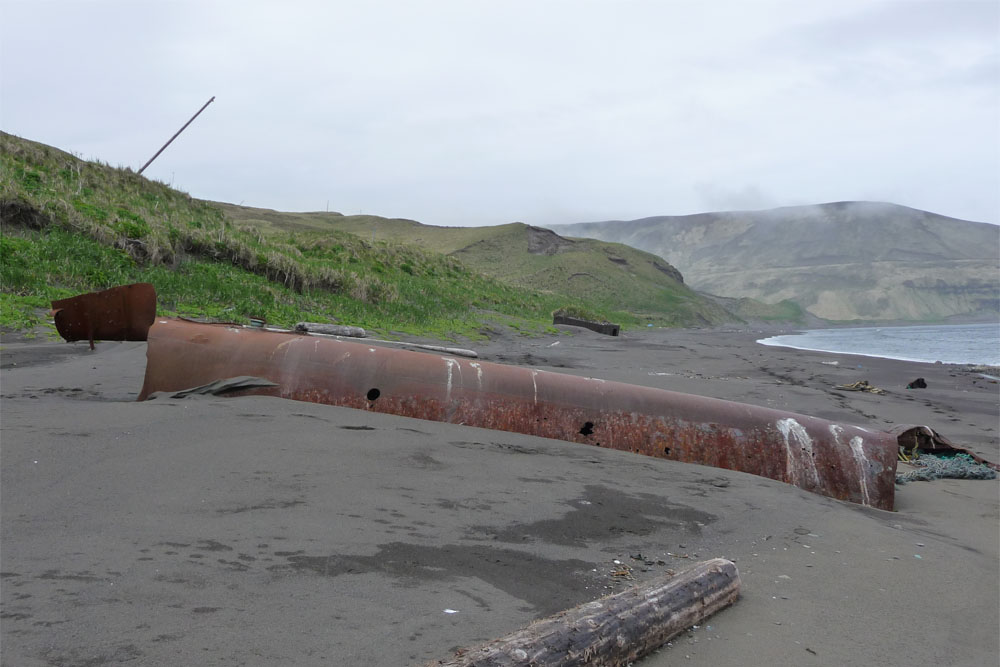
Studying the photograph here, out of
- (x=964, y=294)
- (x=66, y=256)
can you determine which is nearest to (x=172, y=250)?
(x=66, y=256)

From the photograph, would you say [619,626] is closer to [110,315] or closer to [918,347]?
[110,315]

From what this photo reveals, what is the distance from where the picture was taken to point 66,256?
9.30 metres

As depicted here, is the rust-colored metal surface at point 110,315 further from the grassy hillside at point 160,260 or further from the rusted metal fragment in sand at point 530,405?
the grassy hillside at point 160,260

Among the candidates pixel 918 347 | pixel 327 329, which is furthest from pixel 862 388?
pixel 918 347

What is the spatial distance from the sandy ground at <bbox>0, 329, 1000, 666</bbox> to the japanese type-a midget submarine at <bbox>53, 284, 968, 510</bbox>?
268mm

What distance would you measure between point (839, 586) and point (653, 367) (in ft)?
35.2

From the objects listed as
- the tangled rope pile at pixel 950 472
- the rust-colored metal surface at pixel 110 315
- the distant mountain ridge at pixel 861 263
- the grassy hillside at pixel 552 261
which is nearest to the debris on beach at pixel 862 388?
the tangled rope pile at pixel 950 472

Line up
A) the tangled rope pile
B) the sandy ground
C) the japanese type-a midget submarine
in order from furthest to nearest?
the tangled rope pile → the japanese type-a midget submarine → the sandy ground

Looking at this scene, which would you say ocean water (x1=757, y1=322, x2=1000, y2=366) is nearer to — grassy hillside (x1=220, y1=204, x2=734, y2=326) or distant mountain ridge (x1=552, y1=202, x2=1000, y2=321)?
grassy hillside (x1=220, y1=204, x2=734, y2=326)

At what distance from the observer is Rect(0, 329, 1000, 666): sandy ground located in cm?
173

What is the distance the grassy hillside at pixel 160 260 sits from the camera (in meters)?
8.92

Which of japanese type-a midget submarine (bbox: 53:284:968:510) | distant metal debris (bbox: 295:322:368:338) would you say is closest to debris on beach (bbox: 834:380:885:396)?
japanese type-a midget submarine (bbox: 53:284:968:510)

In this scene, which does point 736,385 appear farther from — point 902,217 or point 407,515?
point 902,217

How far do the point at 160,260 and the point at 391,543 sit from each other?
10255 millimetres
